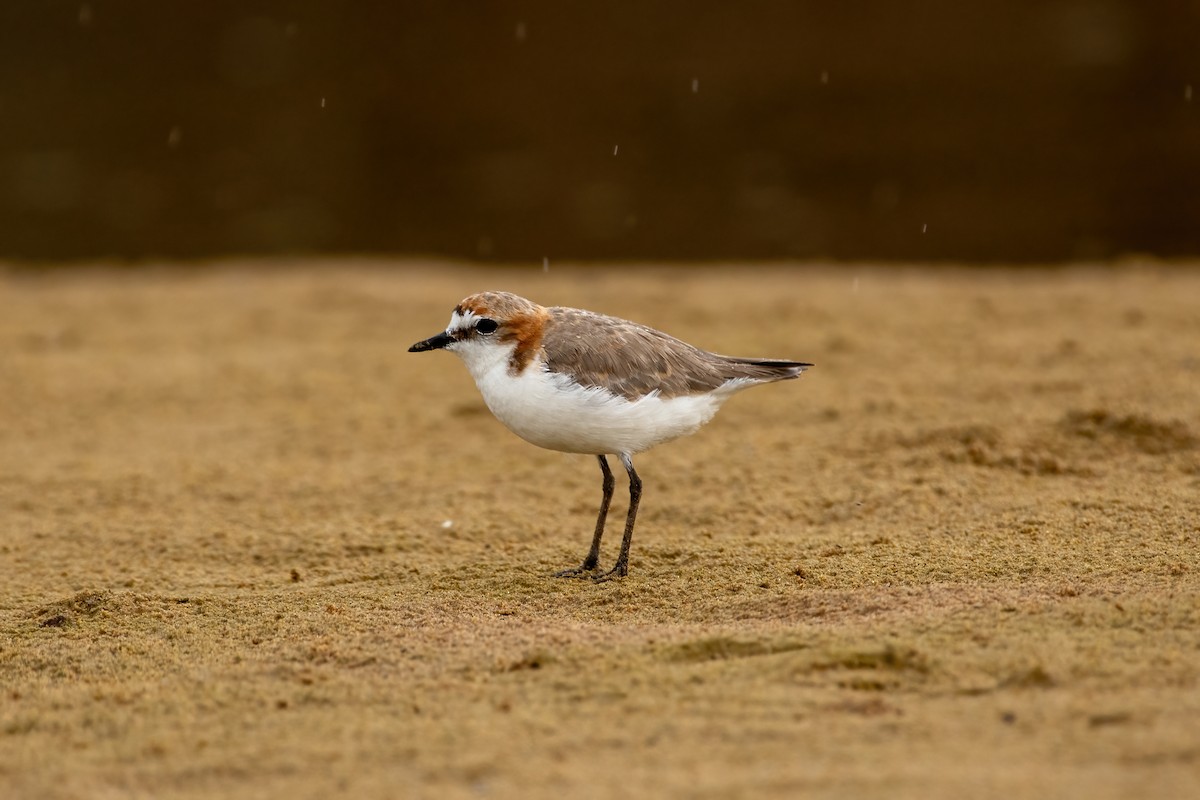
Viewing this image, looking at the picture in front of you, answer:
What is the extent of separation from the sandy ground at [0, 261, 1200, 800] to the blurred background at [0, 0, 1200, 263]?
5395 mm

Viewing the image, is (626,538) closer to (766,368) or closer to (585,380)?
(585,380)

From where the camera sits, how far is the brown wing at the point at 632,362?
5.28 metres

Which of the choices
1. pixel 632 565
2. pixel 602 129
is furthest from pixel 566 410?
pixel 602 129

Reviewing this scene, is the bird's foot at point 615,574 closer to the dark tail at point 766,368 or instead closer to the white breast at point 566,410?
the white breast at point 566,410

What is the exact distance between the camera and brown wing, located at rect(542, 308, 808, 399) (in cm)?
528

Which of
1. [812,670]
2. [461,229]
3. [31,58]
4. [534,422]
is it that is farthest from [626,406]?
[31,58]

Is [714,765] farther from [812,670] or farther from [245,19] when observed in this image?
[245,19]

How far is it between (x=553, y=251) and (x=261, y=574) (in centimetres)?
964

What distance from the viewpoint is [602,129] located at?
19000mm

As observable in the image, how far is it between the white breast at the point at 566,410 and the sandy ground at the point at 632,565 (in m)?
0.57

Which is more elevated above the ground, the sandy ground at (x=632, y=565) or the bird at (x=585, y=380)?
the bird at (x=585, y=380)

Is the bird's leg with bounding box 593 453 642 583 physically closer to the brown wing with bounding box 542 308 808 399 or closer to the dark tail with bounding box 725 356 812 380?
the brown wing with bounding box 542 308 808 399

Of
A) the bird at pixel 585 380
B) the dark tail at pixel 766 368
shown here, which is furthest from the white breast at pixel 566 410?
the dark tail at pixel 766 368

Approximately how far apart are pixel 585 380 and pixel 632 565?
2.74 ft
